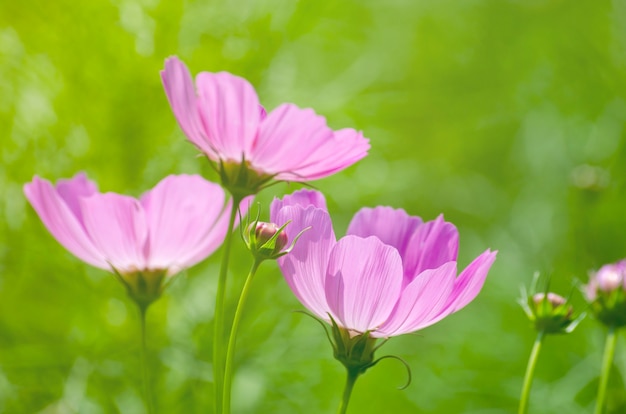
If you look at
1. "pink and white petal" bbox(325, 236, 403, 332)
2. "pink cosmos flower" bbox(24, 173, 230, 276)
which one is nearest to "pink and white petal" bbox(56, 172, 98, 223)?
"pink cosmos flower" bbox(24, 173, 230, 276)

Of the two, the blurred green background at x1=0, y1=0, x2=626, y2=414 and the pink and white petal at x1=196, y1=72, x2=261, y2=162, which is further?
the blurred green background at x1=0, y1=0, x2=626, y2=414

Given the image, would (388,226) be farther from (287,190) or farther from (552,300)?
(287,190)

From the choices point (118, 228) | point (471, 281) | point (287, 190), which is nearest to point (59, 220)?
point (118, 228)

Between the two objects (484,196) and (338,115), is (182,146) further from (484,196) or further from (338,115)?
(484,196)

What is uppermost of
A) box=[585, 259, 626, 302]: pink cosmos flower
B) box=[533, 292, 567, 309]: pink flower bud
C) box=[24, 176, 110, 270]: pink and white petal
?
box=[585, 259, 626, 302]: pink cosmos flower

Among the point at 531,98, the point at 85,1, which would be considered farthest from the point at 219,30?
the point at 531,98

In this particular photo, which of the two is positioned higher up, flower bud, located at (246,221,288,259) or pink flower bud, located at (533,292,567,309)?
pink flower bud, located at (533,292,567,309)

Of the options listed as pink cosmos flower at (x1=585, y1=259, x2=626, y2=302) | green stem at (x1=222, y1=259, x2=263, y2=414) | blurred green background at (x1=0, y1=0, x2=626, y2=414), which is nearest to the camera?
green stem at (x1=222, y1=259, x2=263, y2=414)

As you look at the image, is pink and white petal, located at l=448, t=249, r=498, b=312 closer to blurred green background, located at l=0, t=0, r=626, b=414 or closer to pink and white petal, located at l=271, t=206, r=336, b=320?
pink and white petal, located at l=271, t=206, r=336, b=320
